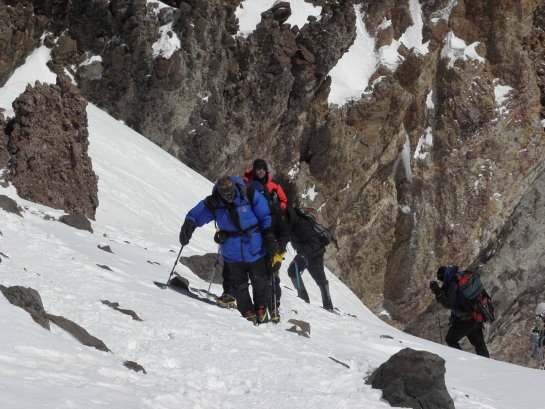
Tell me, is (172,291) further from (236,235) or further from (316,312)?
(316,312)

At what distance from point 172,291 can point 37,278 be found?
83.8 inches

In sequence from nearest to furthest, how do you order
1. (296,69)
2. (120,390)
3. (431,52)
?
(120,390) < (296,69) < (431,52)

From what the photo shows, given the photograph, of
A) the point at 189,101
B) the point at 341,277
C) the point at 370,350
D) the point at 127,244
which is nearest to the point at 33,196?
the point at 127,244

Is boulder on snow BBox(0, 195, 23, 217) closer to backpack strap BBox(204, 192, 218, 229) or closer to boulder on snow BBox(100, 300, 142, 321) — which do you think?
backpack strap BBox(204, 192, 218, 229)

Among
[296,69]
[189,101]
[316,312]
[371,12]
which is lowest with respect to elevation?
[316,312]

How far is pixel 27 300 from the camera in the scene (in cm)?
544

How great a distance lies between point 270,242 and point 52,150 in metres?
6.68

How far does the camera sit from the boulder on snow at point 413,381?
5.82 metres

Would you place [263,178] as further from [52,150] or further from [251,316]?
[52,150]

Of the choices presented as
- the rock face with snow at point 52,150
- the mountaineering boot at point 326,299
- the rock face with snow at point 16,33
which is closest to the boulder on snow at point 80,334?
the mountaineering boot at point 326,299

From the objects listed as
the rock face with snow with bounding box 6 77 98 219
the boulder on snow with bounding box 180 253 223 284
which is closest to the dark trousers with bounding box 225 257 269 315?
the boulder on snow with bounding box 180 253 223 284

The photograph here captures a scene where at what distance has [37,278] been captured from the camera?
22.7 feet

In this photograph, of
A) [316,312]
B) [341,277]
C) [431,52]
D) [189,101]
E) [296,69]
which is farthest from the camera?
[431,52]

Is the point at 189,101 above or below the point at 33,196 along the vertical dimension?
above
